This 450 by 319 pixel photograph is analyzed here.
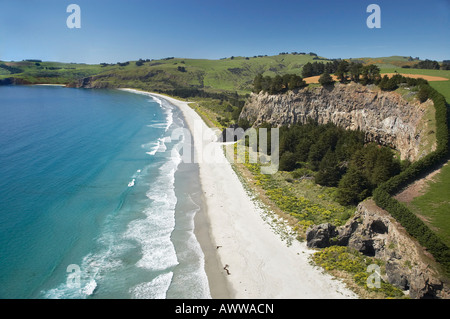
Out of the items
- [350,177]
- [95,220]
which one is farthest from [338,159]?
[95,220]

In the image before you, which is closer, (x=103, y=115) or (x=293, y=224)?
(x=293, y=224)

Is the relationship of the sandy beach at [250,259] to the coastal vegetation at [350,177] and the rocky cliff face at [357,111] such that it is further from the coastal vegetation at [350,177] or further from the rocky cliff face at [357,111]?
the rocky cliff face at [357,111]

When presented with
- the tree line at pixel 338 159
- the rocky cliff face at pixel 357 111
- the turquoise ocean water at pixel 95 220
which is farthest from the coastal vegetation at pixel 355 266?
the rocky cliff face at pixel 357 111

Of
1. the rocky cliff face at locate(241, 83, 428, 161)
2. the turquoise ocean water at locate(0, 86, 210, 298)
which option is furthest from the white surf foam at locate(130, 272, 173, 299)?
the rocky cliff face at locate(241, 83, 428, 161)

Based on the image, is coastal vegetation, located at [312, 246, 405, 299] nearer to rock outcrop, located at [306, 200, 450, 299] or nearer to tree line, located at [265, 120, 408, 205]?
rock outcrop, located at [306, 200, 450, 299]

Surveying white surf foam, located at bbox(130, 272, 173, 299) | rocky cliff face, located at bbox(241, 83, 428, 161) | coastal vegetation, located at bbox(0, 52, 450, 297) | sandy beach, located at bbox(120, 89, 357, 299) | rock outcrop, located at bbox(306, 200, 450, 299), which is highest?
rocky cliff face, located at bbox(241, 83, 428, 161)

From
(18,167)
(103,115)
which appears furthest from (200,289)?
(103,115)
